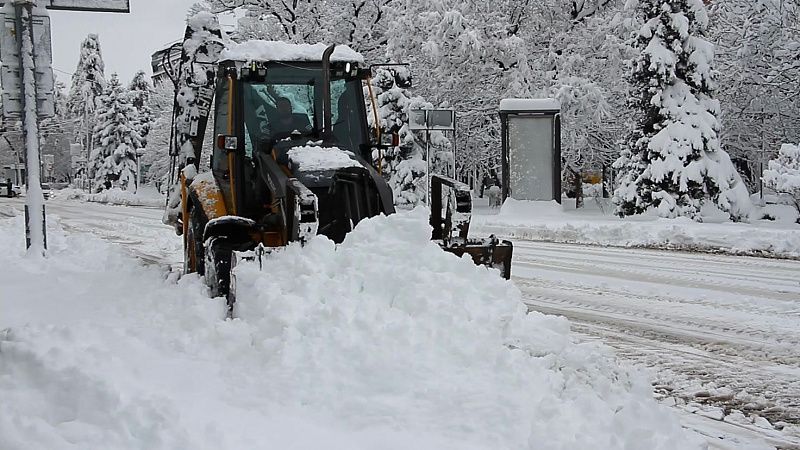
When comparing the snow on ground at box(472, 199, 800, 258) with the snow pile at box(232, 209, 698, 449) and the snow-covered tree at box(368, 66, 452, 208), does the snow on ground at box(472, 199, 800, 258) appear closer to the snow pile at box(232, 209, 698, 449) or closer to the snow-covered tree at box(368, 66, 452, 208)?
the snow-covered tree at box(368, 66, 452, 208)

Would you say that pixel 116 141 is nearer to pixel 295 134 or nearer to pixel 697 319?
pixel 295 134

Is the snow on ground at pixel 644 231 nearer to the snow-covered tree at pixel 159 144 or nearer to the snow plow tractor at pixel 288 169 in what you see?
the snow plow tractor at pixel 288 169

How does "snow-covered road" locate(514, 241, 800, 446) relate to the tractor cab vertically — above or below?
below

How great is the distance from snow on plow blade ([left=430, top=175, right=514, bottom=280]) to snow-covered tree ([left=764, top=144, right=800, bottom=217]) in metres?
12.0

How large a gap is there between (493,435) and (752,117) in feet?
97.2

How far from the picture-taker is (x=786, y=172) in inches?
677

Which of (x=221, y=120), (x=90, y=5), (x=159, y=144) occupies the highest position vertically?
(x=159, y=144)

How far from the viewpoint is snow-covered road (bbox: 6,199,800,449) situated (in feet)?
17.2

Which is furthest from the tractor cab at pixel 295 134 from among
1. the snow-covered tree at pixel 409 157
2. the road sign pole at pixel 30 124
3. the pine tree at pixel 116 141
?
the pine tree at pixel 116 141

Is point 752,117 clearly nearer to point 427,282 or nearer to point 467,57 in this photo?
point 467,57

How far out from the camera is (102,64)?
69312mm

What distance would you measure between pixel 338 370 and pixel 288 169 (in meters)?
3.09

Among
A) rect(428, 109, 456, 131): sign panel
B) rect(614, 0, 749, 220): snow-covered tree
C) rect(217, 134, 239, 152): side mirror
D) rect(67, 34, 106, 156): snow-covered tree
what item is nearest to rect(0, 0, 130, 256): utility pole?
rect(217, 134, 239, 152): side mirror

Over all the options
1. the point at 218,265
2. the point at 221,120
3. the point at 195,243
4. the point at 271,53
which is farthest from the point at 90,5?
the point at 218,265
